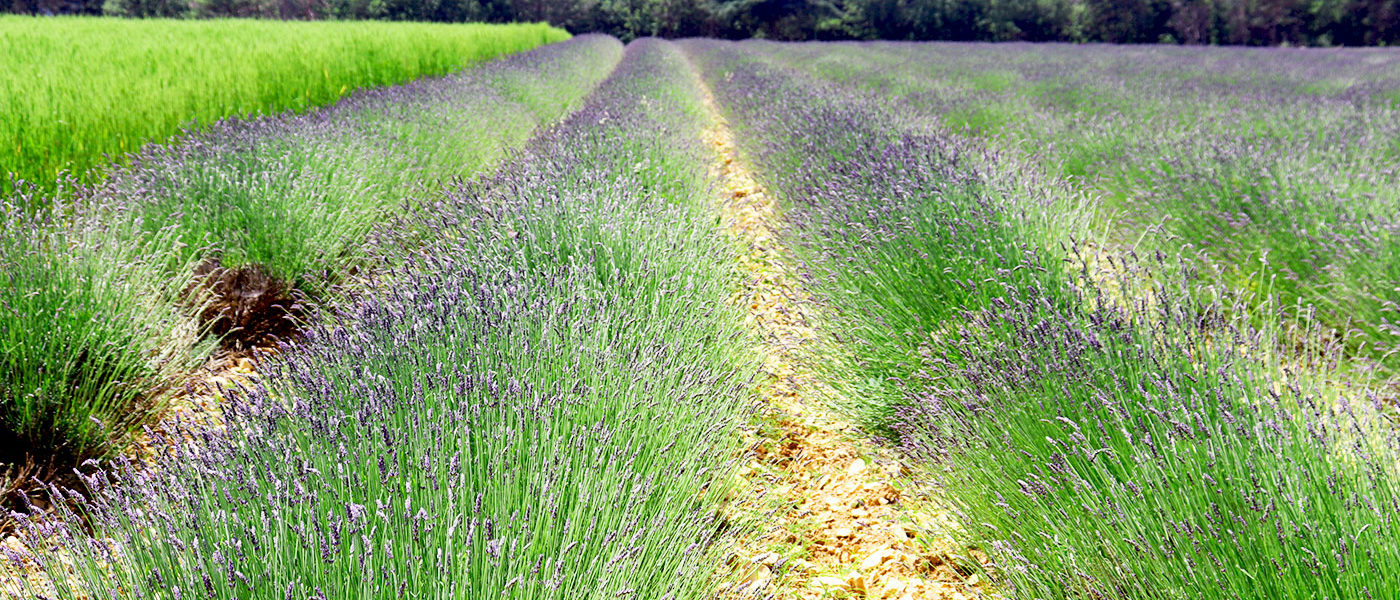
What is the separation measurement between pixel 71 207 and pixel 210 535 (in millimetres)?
3198

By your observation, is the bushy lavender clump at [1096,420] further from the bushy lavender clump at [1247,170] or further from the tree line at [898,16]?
the tree line at [898,16]

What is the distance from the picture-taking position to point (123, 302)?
109 inches

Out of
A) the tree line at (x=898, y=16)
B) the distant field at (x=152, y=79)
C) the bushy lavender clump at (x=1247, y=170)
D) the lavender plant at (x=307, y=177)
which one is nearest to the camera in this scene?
the bushy lavender clump at (x=1247, y=170)

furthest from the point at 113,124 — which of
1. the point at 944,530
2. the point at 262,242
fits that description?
the point at 944,530

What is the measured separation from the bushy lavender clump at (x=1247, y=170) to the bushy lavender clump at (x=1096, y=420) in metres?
0.43

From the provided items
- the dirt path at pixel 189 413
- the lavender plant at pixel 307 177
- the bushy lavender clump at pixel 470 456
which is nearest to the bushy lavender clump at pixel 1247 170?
the bushy lavender clump at pixel 470 456

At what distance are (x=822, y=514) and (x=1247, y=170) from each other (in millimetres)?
3359

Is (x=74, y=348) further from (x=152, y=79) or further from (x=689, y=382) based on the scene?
(x=152, y=79)

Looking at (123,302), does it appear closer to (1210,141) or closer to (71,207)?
(71,207)

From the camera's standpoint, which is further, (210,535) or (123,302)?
(123,302)

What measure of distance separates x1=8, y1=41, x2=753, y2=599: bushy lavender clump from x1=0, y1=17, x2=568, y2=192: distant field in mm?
2466

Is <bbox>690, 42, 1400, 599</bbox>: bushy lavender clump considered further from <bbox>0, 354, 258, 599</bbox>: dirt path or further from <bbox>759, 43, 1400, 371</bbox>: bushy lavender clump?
<bbox>0, 354, 258, 599</bbox>: dirt path

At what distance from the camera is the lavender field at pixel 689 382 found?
1.39m

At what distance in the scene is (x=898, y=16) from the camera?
123 feet
